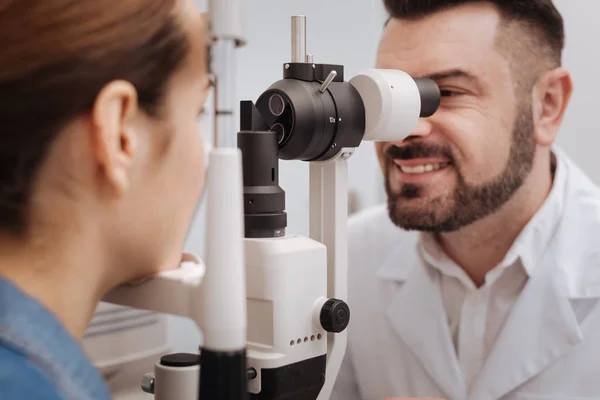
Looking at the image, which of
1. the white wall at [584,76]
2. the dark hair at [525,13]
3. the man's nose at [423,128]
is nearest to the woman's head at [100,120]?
the man's nose at [423,128]

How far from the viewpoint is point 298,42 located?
0.86 m

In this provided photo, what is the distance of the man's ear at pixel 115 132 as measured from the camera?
54 cm

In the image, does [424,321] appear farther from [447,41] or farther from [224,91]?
[224,91]

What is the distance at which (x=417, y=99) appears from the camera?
877mm

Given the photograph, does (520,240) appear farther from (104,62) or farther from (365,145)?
(104,62)

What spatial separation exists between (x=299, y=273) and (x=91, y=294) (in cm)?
23

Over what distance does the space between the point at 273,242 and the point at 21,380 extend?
0.32 m

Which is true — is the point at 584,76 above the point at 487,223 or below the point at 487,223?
above

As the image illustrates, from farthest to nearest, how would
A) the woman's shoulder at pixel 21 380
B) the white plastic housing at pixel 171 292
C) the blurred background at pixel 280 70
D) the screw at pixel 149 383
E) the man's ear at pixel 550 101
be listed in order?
the blurred background at pixel 280 70
the man's ear at pixel 550 101
the screw at pixel 149 383
the white plastic housing at pixel 171 292
the woman's shoulder at pixel 21 380

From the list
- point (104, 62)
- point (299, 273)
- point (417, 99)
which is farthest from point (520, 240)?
point (104, 62)

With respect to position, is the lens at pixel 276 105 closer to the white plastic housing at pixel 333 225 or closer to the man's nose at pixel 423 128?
the white plastic housing at pixel 333 225

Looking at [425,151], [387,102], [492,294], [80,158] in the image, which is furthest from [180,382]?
[492,294]

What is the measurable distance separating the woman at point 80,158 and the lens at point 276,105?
0.59ft

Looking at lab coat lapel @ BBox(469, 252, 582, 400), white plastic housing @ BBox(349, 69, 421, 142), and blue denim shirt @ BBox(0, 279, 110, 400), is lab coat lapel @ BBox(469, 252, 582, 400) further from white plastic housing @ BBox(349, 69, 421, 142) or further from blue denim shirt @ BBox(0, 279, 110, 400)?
blue denim shirt @ BBox(0, 279, 110, 400)
